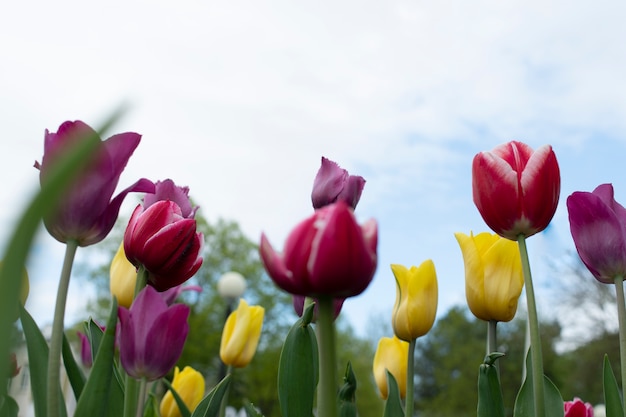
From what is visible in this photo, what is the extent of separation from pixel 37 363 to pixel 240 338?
1104 mm

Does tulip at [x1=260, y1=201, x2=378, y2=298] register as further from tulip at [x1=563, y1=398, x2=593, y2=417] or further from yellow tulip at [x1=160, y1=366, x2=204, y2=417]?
yellow tulip at [x1=160, y1=366, x2=204, y2=417]

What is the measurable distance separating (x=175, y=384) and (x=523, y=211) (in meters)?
1.18

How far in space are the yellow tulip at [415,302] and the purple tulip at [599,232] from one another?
38 centimetres

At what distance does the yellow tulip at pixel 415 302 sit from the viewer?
140cm

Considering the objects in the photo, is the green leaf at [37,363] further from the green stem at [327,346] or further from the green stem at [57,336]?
the green stem at [327,346]

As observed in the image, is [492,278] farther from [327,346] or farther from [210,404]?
[327,346]

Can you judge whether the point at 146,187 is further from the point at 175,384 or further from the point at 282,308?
the point at 282,308

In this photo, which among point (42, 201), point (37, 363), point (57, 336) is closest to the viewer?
point (42, 201)

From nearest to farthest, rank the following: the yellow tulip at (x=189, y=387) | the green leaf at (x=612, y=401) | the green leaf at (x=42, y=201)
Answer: the green leaf at (x=42, y=201) < the green leaf at (x=612, y=401) < the yellow tulip at (x=189, y=387)

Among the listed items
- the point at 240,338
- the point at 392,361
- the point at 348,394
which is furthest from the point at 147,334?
the point at 240,338

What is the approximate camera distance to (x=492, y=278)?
1246mm

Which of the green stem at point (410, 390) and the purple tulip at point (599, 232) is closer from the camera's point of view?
the purple tulip at point (599, 232)

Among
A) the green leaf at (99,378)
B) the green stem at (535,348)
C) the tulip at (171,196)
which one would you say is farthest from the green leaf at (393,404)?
the green leaf at (99,378)

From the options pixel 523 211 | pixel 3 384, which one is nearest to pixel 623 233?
pixel 523 211
